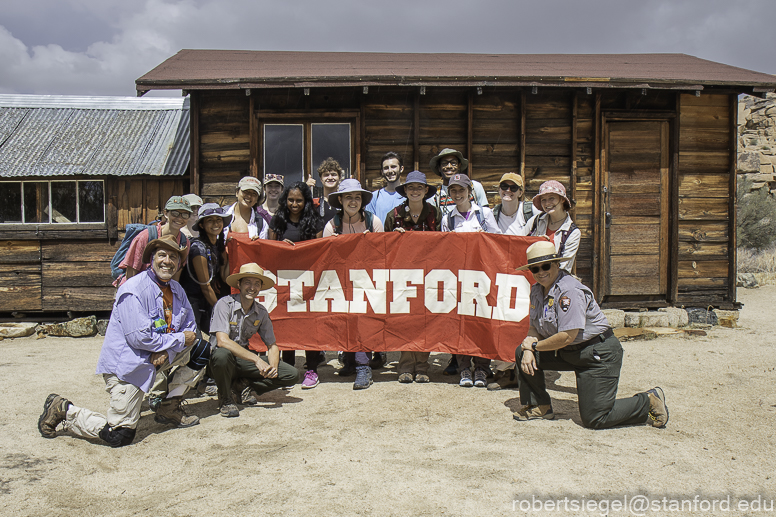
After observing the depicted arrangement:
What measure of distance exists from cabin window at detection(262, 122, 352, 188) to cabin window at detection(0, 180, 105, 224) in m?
3.17

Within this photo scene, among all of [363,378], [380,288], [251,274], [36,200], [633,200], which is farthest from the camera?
[36,200]

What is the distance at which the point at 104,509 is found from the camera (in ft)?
9.14

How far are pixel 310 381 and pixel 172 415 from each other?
1.44 metres

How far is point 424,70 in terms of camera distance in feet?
25.6

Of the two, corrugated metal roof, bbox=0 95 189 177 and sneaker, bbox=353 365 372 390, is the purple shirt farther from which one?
corrugated metal roof, bbox=0 95 189 177

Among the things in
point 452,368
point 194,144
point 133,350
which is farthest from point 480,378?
point 194,144

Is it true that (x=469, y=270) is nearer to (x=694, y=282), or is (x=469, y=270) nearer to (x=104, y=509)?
(x=104, y=509)

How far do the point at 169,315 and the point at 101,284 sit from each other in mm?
5438

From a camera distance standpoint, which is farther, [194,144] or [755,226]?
[755,226]

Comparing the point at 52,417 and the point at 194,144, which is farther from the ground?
the point at 194,144

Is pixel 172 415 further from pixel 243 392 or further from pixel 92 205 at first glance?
pixel 92 205

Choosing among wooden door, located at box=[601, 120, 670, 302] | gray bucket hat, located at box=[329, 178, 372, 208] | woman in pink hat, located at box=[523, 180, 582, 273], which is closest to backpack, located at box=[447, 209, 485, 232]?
woman in pink hat, located at box=[523, 180, 582, 273]

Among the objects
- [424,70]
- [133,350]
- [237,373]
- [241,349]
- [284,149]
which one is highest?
[424,70]

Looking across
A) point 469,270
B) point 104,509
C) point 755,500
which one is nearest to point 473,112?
point 469,270
